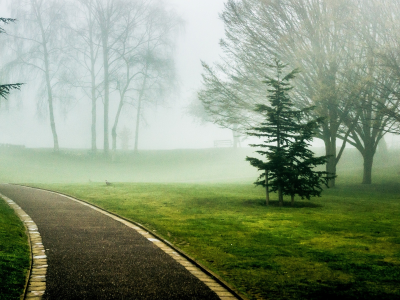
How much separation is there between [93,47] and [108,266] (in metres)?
38.2

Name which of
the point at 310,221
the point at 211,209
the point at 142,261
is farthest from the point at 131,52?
the point at 142,261

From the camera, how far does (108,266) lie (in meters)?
6.49

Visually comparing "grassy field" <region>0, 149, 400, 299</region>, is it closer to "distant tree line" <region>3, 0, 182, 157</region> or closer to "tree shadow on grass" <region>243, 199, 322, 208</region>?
"tree shadow on grass" <region>243, 199, 322, 208</region>

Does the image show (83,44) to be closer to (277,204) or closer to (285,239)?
(277,204)

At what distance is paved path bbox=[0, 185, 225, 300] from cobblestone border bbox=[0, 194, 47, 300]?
3.5 inches

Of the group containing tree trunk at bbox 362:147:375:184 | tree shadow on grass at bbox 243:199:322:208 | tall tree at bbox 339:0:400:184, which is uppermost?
tall tree at bbox 339:0:400:184

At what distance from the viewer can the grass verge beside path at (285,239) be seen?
5910 mm

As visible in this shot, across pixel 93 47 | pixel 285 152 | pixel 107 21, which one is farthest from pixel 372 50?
pixel 93 47

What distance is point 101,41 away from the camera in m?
42.7

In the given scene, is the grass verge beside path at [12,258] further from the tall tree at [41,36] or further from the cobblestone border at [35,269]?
the tall tree at [41,36]

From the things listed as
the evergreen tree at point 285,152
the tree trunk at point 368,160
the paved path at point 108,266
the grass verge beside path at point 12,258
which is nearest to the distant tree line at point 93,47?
the tree trunk at point 368,160

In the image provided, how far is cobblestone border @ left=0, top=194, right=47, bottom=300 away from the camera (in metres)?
5.29

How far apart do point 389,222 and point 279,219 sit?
3000mm

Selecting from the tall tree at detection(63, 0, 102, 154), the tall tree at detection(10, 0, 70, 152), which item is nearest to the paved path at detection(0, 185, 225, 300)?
the tall tree at detection(63, 0, 102, 154)
